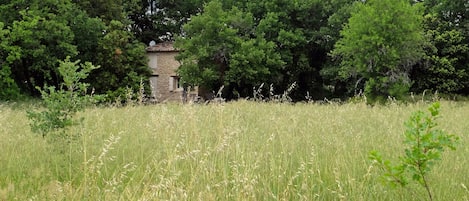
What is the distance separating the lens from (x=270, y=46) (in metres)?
27.0

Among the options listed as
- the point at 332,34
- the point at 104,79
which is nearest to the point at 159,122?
the point at 104,79

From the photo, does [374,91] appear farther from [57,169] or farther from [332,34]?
[57,169]

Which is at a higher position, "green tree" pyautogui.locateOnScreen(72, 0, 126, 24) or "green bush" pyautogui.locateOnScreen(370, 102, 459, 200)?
"green tree" pyautogui.locateOnScreen(72, 0, 126, 24)

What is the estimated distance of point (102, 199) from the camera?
290 cm

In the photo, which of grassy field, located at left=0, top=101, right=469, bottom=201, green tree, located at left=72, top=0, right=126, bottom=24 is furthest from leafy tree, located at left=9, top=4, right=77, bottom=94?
grassy field, located at left=0, top=101, right=469, bottom=201

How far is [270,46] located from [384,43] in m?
8.86

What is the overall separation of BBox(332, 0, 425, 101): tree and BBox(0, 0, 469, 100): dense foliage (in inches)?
2.0

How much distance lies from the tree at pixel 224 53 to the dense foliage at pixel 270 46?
7 cm

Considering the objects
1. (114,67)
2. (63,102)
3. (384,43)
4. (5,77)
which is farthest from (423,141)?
(114,67)

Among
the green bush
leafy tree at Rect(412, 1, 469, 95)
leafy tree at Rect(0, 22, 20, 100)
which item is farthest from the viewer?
leafy tree at Rect(412, 1, 469, 95)

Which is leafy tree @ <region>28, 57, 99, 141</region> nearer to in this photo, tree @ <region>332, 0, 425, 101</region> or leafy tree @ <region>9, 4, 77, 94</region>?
tree @ <region>332, 0, 425, 101</region>

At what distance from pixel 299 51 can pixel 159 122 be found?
26.5 m

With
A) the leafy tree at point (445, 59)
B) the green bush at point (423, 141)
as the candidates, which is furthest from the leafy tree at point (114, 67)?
the green bush at point (423, 141)

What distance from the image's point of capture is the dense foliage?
66.1ft
